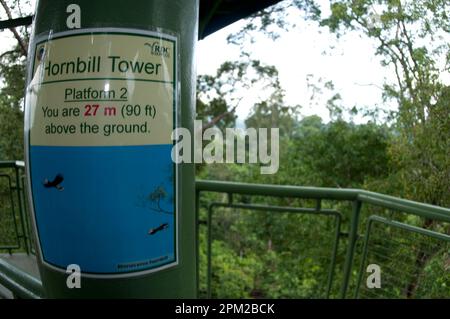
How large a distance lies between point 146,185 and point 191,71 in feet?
1.01

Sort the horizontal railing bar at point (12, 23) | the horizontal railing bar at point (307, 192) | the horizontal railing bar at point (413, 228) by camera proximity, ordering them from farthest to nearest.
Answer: the horizontal railing bar at point (307, 192), the horizontal railing bar at point (413, 228), the horizontal railing bar at point (12, 23)

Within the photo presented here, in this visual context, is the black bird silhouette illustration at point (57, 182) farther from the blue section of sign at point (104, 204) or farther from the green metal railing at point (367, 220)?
the green metal railing at point (367, 220)

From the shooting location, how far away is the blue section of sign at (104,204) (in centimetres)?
88

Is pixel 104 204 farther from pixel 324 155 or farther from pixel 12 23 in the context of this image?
pixel 324 155

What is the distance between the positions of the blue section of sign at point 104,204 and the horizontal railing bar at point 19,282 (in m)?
0.06

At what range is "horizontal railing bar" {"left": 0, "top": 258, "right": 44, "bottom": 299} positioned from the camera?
36.7 inches

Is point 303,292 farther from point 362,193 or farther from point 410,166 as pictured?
point 362,193

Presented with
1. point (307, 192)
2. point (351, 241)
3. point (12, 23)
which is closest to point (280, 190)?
point (307, 192)

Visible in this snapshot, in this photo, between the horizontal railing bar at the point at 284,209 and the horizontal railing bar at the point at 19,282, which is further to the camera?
the horizontal railing bar at the point at 284,209

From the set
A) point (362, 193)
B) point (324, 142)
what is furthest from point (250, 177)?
point (362, 193)

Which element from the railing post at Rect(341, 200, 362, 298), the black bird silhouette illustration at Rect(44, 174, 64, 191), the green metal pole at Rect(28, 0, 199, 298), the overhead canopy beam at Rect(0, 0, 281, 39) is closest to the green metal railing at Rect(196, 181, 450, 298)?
the railing post at Rect(341, 200, 362, 298)

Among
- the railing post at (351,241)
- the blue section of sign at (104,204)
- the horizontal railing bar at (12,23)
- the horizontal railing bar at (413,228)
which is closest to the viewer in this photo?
the blue section of sign at (104,204)

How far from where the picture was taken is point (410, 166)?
6305 millimetres

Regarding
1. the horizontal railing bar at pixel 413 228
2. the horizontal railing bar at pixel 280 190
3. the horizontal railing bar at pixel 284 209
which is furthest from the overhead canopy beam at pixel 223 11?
the horizontal railing bar at pixel 413 228
